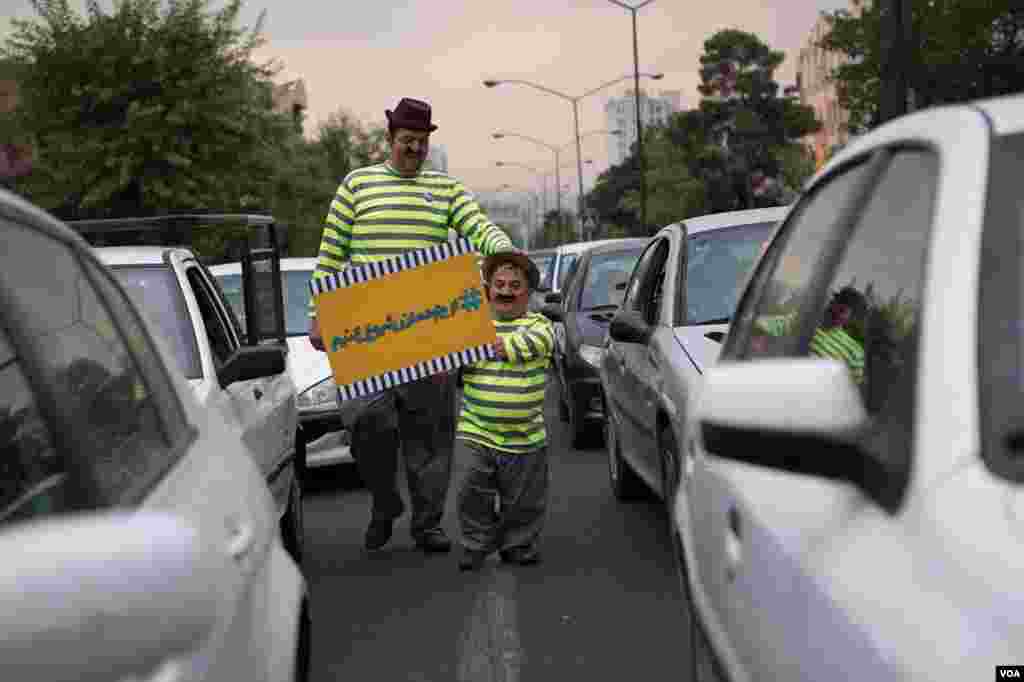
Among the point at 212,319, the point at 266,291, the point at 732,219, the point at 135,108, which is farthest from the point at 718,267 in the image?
the point at 135,108

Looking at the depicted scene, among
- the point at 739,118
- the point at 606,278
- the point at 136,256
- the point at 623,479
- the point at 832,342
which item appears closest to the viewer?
the point at 832,342

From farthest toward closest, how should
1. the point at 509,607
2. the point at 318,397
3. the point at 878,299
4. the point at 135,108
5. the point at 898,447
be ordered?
1. the point at 135,108
2. the point at 318,397
3. the point at 509,607
4. the point at 878,299
5. the point at 898,447

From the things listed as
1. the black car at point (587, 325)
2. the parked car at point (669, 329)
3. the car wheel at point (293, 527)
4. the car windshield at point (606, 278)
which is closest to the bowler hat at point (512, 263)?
the parked car at point (669, 329)

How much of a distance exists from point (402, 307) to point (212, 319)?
35.9 inches

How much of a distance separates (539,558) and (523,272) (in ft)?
4.52

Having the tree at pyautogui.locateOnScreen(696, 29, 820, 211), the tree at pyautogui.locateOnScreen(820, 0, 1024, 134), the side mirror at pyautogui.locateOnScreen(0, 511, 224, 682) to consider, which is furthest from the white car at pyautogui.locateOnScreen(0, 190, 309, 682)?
the tree at pyautogui.locateOnScreen(696, 29, 820, 211)

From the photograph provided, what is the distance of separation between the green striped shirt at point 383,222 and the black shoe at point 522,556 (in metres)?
1.44

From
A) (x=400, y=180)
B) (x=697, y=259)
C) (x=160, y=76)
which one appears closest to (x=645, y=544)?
(x=697, y=259)

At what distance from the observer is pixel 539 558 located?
8258mm

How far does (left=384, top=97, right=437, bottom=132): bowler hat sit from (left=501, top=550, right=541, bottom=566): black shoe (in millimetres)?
2089

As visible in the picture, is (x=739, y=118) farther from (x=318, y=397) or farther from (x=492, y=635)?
(x=492, y=635)

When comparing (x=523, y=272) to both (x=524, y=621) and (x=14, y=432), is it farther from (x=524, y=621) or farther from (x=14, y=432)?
(x=14, y=432)

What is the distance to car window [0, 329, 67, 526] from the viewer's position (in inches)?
103

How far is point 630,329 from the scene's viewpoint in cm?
838
